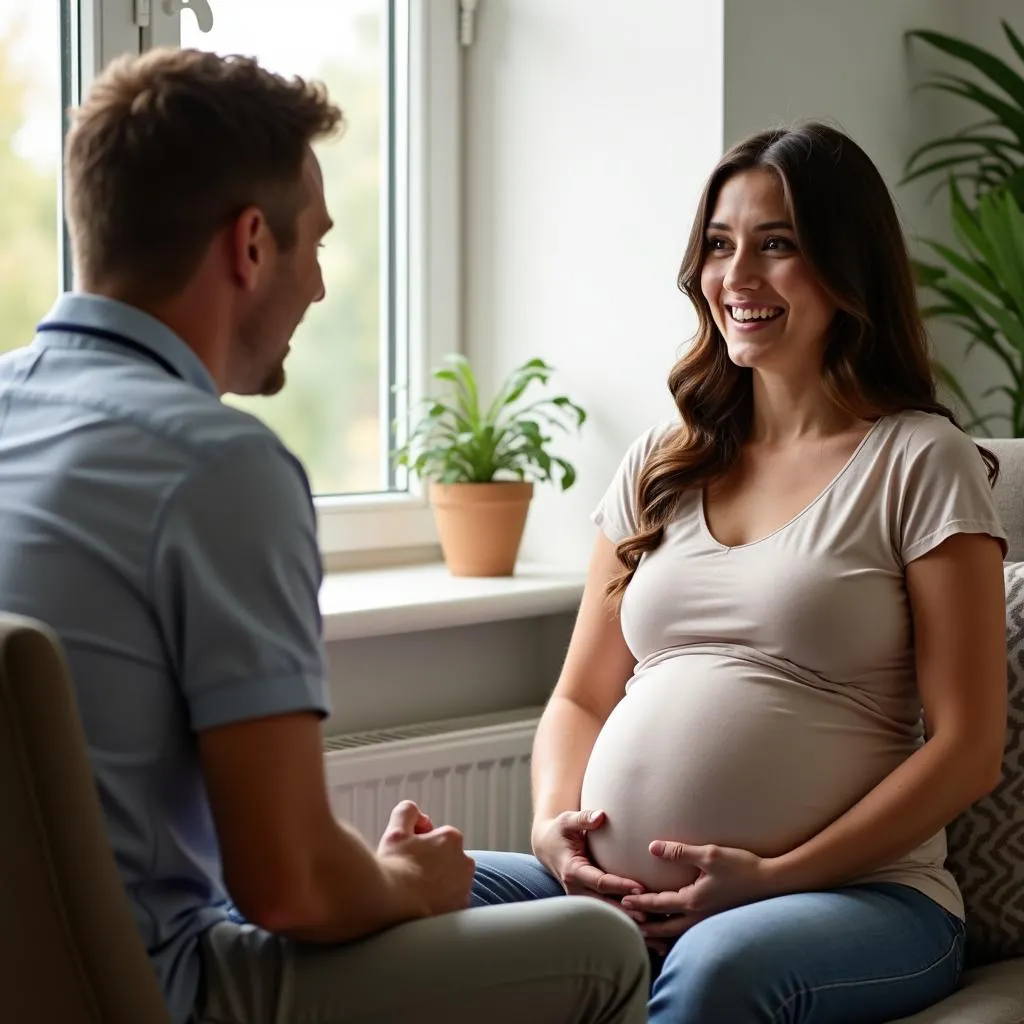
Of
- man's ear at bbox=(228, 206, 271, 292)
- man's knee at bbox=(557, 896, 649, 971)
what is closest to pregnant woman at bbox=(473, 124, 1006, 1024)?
man's knee at bbox=(557, 896, 649, 971)

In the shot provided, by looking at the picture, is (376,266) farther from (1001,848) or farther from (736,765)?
(1001,848)

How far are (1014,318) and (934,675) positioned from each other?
3.04 ft

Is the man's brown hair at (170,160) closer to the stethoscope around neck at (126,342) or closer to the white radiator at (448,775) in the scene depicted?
the stethoscope around neck at (126,342)

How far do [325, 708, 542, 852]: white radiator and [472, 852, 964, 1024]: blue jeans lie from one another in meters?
0.72

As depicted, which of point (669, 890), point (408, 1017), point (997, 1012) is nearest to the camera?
point (408, 1017)

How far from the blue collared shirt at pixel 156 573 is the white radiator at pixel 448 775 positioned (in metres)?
1.13

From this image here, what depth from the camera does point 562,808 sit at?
1.75m

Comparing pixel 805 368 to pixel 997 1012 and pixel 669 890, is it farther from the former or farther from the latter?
pixel 997 1012

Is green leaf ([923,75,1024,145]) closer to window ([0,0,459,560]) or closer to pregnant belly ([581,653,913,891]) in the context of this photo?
window ([0,0,459,560])

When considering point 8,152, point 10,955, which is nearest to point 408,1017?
point 10,955

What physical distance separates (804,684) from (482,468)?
3.20 feet

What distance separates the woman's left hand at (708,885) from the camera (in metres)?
1.52

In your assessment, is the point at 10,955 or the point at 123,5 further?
the point at 123,5

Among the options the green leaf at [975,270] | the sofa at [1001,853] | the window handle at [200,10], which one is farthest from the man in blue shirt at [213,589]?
the green leaf at [975,270]
